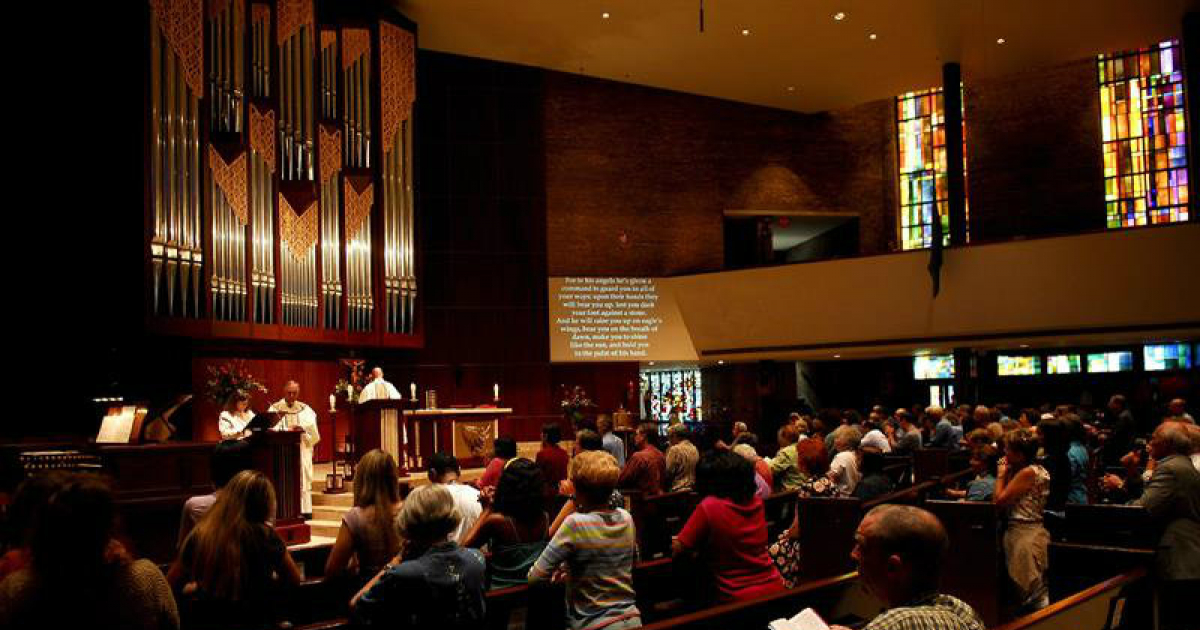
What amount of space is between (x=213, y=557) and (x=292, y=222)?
903 centimetres

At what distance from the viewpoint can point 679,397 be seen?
20.4 m

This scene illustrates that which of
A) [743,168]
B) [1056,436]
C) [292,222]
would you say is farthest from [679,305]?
[1056,436]

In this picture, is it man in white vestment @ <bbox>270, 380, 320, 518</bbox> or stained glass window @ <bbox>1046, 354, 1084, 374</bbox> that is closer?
Result: man in white vestment @ <bbox>270, 380, 320, 518</bbox>

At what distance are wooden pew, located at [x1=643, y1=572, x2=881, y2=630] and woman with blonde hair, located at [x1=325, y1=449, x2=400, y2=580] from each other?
101 cm

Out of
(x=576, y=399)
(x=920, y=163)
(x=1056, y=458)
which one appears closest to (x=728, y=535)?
(x=1056, y=458)

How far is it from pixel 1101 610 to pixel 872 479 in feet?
7.91

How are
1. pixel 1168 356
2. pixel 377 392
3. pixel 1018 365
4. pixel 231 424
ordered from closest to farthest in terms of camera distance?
pixel 231 424 < pixel 377 392 < pixel 1168 356 < pixel 1018 365

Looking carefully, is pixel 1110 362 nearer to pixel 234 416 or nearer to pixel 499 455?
pixel 499 455

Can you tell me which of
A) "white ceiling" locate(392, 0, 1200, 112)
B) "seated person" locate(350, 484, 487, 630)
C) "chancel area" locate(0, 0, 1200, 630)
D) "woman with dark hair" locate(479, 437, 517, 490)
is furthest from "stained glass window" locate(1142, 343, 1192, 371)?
"seated person" locate(350, 484, 487, 630)

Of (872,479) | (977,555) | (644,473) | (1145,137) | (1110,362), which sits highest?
(1145,137)

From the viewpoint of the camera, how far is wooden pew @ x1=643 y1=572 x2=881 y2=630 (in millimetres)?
3377

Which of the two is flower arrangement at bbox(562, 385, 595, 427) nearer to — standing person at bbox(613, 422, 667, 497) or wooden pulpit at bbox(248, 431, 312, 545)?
wooden pulpit at bbox(248, 431, 312, 545)

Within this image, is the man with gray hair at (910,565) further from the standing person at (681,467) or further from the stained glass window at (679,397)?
the stained glass window at (679,397)

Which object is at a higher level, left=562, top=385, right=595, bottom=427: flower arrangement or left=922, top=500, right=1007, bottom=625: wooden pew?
left=562, top=385, right=595, bottom=427: flower arrangement
